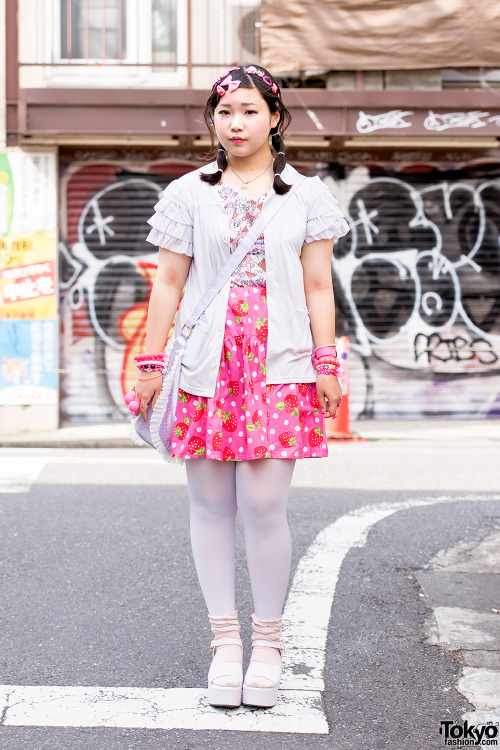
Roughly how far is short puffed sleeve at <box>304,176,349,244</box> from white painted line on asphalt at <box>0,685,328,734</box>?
1.44 m

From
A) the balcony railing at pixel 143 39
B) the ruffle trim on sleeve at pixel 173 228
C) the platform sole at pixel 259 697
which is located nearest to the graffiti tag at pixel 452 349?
the balcony railing at pixel 143 39

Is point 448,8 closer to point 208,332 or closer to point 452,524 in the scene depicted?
point 452,524

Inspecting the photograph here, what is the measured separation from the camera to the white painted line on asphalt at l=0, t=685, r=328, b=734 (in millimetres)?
2846

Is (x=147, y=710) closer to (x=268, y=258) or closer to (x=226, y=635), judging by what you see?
(x=226, y=635)

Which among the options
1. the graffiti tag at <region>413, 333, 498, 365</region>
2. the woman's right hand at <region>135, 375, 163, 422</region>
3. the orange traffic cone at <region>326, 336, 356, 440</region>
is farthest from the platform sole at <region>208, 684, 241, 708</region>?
the graffiti tag at <region>413, 333, 498, 365</region>

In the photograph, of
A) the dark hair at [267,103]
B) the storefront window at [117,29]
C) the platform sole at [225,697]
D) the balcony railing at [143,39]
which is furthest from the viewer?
the storefront window at [117,29]

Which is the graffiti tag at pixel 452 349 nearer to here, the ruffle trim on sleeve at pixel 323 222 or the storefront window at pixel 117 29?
the storefront window at pixel 117 29

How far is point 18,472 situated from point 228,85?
197 inches

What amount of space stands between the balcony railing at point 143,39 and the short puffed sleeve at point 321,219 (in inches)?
341

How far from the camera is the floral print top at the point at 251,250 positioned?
304cm

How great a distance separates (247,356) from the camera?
3002 millimetres

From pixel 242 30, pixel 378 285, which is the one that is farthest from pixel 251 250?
pixel 242 30

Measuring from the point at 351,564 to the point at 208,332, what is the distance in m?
2.09

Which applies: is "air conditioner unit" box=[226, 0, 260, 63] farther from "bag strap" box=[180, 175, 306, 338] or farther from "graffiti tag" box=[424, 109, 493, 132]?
"bag strap" box=[180, 175, 306, 338]
